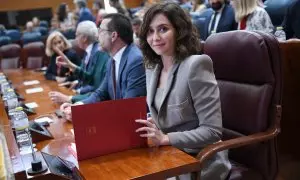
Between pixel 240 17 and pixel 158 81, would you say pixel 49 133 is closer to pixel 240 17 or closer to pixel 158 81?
pixel 158 81

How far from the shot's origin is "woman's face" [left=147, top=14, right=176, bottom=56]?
1522mm

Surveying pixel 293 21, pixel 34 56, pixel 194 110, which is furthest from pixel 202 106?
pixel 34 56

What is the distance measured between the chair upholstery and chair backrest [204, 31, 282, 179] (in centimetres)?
443

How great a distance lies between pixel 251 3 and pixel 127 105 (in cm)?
214

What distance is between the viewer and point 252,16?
119 inches

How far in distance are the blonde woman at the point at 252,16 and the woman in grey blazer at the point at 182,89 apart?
5.16 feet

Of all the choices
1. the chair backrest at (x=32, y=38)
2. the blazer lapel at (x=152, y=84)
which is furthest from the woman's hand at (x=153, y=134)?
the chair backrest at (x=32, y=38)

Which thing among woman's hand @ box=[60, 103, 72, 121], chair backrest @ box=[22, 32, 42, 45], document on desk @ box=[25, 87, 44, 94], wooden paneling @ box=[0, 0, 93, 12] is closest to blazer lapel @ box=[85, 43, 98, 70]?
document on desk @ box=[25, 87, 44, 94]

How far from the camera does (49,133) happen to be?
5.62ft

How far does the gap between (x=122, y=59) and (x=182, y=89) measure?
80 centimetres

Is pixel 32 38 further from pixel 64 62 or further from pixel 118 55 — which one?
pixel 118 55

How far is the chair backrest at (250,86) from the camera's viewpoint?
1.57 metres

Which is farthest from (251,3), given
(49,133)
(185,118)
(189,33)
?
(49,133)

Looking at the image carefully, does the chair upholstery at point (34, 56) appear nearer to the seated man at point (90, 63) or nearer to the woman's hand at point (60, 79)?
the woman's hand at point (60, 79)
